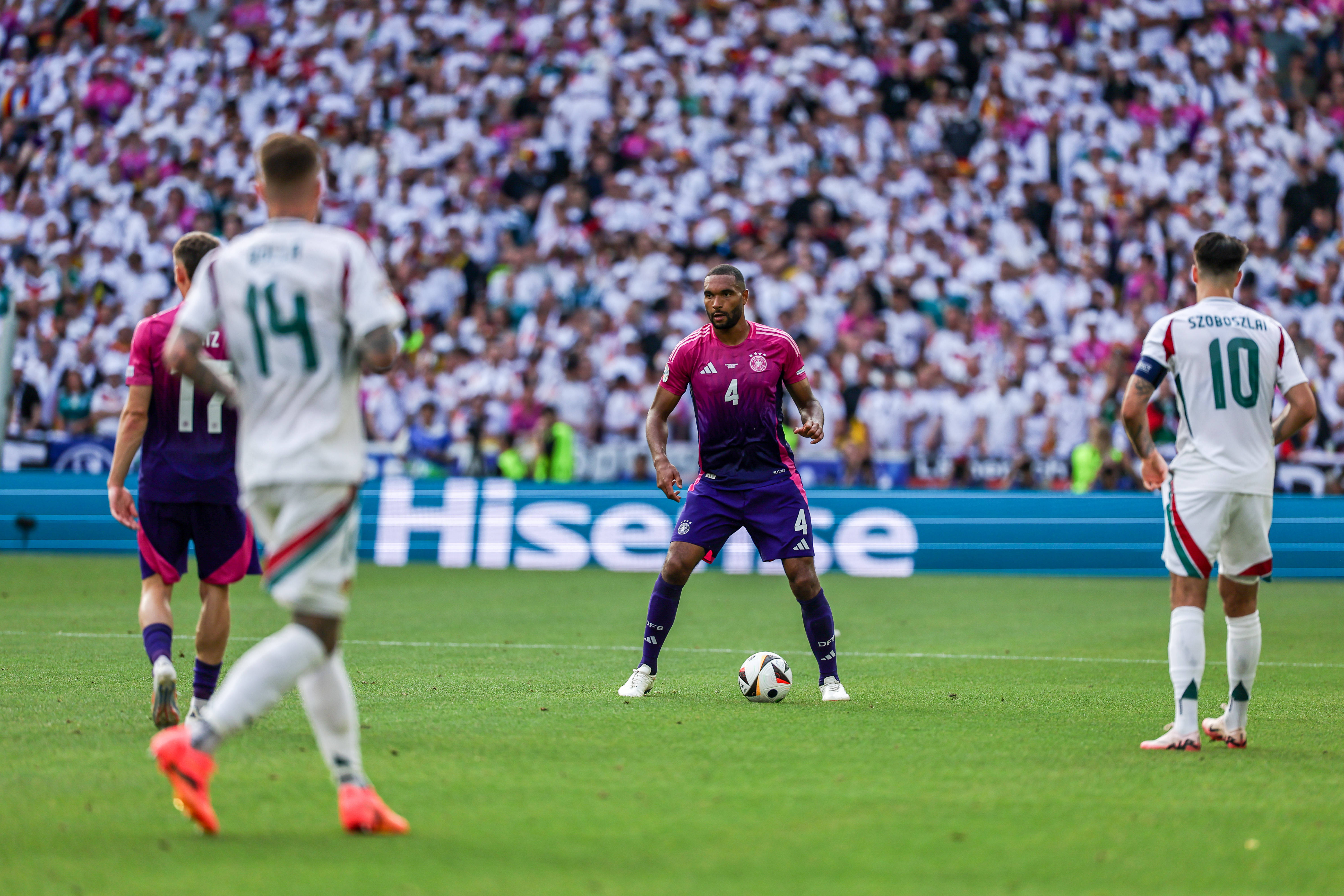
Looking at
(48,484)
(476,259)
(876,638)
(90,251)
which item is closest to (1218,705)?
(876,638)

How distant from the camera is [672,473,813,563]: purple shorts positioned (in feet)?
25.4

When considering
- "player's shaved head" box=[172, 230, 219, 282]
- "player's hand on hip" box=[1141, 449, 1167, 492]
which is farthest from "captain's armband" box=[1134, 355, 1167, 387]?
"player's shaved head" box=[172, 230, 219, 282]

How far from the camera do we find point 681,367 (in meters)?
8.02

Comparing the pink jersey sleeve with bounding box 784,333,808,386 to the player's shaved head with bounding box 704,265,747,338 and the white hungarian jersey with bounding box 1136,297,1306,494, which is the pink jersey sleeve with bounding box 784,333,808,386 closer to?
the player's shaved head with bounding box 704,265,747,338

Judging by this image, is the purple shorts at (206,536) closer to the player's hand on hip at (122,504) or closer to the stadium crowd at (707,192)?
the player's hand on hip at (122,504)

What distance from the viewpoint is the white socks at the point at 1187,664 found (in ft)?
19.9

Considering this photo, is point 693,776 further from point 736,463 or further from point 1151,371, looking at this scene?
point 736,463

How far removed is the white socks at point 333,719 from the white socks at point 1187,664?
11.2ft

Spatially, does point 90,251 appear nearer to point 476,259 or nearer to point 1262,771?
point 476,259

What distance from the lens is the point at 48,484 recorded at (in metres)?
17.5

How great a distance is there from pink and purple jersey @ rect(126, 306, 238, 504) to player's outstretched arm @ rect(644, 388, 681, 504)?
2245mm

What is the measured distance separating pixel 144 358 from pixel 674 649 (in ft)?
15.8

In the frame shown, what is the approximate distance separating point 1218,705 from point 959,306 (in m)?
12.9

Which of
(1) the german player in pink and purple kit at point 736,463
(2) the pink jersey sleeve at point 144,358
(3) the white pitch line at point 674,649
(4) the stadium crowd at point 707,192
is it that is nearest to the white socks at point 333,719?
(2) the pink jersey sleeve at point 144,358
